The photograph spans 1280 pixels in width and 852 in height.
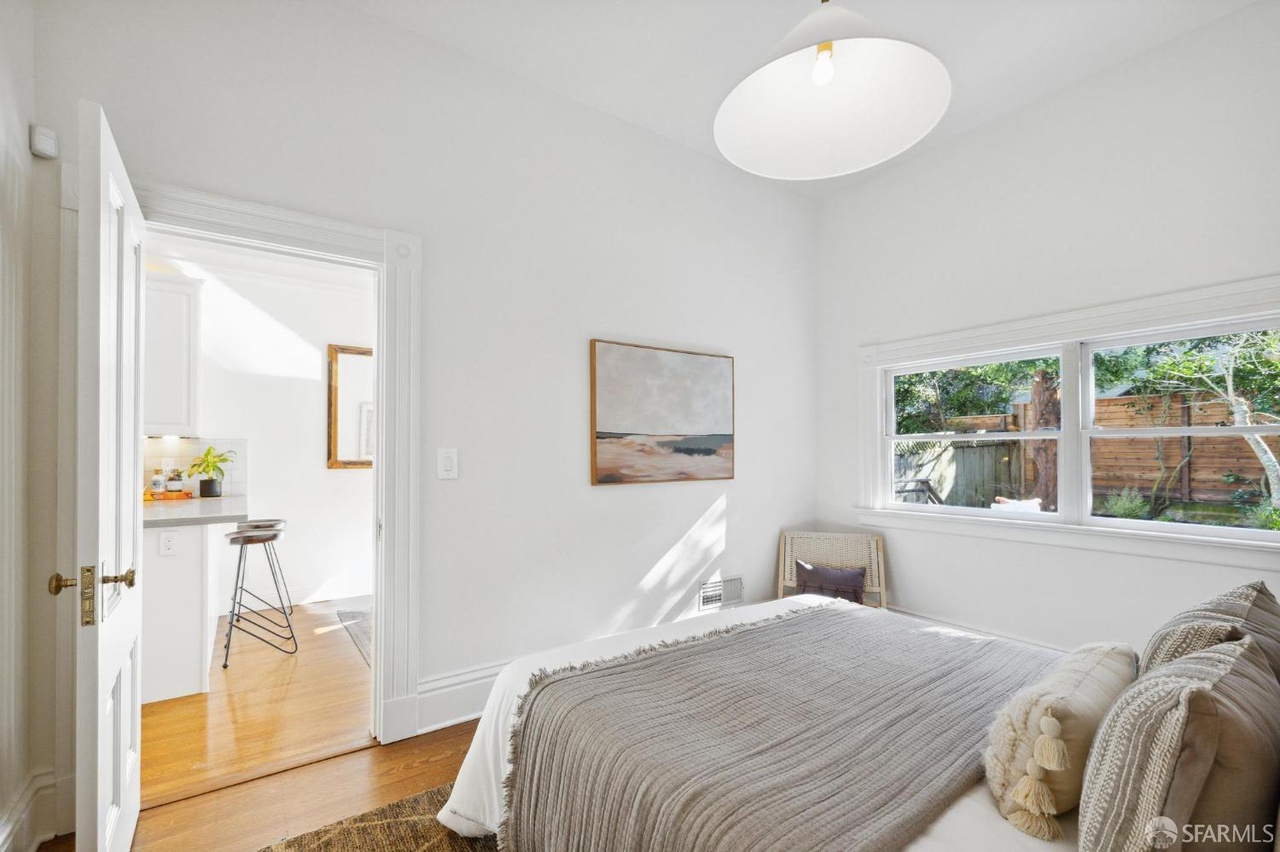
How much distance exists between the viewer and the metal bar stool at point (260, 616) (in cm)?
356

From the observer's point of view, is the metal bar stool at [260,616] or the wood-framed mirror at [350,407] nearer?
the metal bar stool at [260,616]

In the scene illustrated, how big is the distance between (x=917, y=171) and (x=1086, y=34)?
3.44 ft

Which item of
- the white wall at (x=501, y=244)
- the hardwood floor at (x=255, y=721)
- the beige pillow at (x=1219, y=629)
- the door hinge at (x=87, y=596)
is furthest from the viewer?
the hardwood floor at (x=255, y=721)

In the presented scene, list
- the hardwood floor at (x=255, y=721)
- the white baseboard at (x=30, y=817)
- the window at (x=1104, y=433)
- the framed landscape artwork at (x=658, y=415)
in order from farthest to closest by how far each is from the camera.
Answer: the framed landscape artwork at (x=658, y=415) → the window at (x=1104, y=433) → the hardwood floor at (x=255, y=721) → the white baseboard at (x=30, y=817)

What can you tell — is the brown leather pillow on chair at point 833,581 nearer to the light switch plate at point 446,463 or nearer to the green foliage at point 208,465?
the light switch plate at point 446,463

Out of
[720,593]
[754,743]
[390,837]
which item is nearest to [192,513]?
[390,837]

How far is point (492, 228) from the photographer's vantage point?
9.04 ft

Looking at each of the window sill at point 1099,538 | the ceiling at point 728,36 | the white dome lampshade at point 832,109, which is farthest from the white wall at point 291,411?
the window sill at point 1099,538

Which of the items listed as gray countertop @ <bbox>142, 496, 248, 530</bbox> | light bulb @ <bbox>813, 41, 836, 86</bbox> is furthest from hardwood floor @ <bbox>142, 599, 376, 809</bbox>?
light bulb @ <bbox>813, 41, 836, 86</bbox>

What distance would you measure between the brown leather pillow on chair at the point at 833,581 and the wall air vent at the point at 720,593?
1.34 feet

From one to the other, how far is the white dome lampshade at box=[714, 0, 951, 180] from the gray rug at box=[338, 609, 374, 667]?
3.35 meters

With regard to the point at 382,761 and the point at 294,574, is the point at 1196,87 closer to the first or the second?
the point at 382,761

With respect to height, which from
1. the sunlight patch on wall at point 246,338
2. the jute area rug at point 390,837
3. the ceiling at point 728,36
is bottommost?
the jute area rug at point 390,837

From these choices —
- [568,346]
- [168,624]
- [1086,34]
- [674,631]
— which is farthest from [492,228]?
[1086,34]
